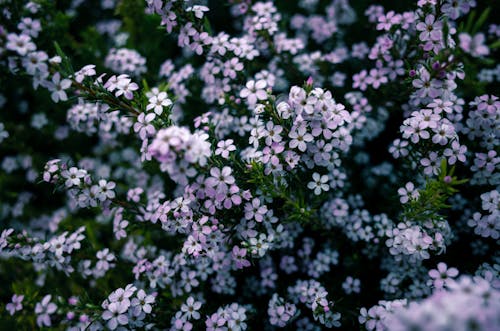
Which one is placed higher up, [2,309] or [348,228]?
[348,228]

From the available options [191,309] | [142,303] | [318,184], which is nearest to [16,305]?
[142,303]

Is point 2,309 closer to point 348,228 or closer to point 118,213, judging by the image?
point 118,213

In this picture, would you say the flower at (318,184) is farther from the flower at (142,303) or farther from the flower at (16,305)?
the flower at (16,305)

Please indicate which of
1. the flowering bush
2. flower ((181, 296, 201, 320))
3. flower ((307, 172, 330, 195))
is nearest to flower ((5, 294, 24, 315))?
the flowering bush

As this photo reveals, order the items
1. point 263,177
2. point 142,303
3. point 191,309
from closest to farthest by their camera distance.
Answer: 1. point 263,177
2. point 142,303
3. point 191,309

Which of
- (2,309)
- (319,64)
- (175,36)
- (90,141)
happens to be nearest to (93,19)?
(175,36)

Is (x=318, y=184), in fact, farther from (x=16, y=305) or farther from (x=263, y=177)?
(x=16, y=305)

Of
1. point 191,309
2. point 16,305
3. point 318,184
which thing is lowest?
point 16,305

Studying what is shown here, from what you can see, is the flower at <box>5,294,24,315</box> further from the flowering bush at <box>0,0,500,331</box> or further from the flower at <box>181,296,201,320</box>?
the flower at <box>181,296,201,320</box>
